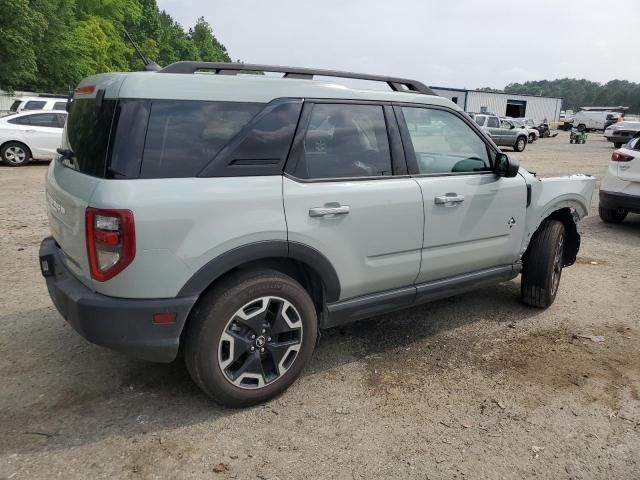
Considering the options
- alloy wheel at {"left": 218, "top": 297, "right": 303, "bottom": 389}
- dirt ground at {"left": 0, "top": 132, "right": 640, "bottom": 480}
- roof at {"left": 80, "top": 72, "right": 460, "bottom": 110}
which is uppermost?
roof at {"left": 80, "top": 72, "right": 460, "bottom": 110}

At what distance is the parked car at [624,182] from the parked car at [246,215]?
4.90 metres

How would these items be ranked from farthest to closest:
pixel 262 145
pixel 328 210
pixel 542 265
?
pixel 542 265 < pixel 328 210 < pixel 262 145

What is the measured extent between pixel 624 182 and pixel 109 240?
300 inches

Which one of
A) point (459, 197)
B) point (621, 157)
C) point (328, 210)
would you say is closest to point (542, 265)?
point (459, 197)

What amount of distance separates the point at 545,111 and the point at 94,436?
60.8 m

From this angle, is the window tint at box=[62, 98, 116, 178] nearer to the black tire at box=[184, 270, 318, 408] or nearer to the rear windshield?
the rear windshield

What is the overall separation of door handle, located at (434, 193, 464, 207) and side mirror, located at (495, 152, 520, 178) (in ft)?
1.66

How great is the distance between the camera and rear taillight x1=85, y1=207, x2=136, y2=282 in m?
2.45

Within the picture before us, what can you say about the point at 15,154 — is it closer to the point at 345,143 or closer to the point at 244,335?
the point at 345,143

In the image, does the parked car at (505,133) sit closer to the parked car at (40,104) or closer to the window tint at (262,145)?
the parked car at (40,104)

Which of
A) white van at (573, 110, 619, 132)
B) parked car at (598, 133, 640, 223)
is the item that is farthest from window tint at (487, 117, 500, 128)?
white van at (573, 110, 619, 132)

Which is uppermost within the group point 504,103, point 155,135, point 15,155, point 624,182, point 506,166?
point 504,103

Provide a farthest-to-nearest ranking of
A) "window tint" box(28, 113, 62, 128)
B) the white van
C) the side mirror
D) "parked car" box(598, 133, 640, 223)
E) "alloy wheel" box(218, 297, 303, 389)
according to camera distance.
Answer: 1. the white van
2. "window tint" box(28, 113, 62, 128)
3. "parked car" box(598, 133, 640, 223)
4. the side mirror
5. "alloy wheel" box(218, 297, 303, 389)

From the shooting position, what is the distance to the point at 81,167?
2797 millimetres
